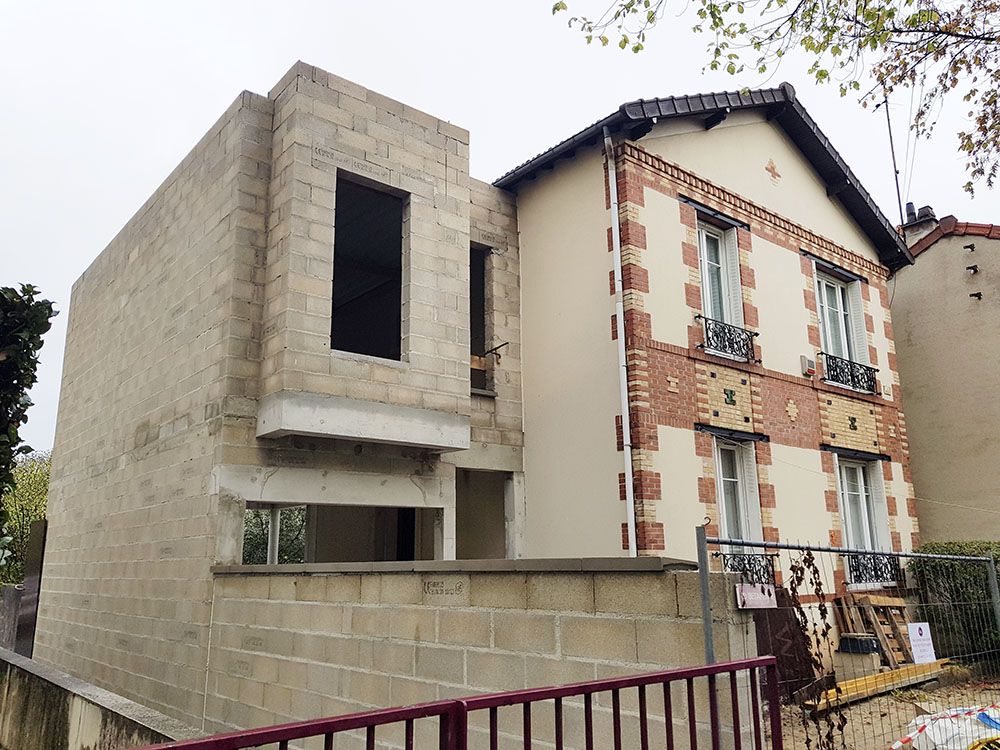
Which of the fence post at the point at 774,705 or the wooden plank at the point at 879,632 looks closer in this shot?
the fence post at the point at 774,705

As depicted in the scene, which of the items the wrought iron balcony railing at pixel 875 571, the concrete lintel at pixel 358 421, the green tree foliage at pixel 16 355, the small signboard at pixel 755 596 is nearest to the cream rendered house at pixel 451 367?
the concrete lintel at pixel 358 421

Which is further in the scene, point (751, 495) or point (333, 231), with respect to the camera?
point (751, 495)

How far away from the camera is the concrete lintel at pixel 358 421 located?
783cm

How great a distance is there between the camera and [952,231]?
47.6 ft

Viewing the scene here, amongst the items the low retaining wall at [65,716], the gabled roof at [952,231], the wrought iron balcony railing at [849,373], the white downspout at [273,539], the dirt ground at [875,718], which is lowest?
the low retaining wall at [65,716]

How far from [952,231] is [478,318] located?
29.7ft

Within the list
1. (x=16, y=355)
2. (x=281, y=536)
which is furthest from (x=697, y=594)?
(x=281, y=536)

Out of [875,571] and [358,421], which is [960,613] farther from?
[358,421]

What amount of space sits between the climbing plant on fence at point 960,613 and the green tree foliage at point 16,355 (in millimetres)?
6850

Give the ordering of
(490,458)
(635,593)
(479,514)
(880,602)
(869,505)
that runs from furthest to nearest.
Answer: (869,505) < (479,514) < (490,458) < (880,602) < (635,593)

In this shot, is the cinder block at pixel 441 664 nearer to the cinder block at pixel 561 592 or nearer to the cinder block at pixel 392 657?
the cinder block at pixel 392 657

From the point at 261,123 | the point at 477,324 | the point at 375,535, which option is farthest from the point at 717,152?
the point at 375,535

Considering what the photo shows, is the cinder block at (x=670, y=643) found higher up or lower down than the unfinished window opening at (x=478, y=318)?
lower down

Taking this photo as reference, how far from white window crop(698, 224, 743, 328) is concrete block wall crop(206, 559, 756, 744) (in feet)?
23.7
